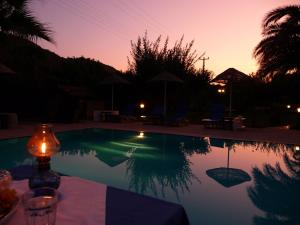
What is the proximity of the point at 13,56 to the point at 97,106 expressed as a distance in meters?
5.90

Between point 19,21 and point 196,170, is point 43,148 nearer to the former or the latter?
point 196,170

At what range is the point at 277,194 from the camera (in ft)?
15.7

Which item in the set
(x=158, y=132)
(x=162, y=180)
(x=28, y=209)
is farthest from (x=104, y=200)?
(x=158, y=132)

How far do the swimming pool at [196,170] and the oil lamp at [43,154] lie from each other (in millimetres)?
2570

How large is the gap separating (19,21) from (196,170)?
6.51 meters

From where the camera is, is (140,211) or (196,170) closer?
(140,211)

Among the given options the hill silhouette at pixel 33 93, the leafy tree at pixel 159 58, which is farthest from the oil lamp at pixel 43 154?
the leafy tree at pixel 159 58

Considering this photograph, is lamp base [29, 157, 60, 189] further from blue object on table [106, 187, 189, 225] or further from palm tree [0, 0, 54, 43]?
palm tree [0, 0, 54, 43]

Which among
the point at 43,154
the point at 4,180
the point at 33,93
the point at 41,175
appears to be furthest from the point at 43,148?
the point at 33,93

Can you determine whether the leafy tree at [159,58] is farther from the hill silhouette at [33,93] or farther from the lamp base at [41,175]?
the lamp base at [41,175]

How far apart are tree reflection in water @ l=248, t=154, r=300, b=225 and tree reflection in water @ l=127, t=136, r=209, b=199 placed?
1.27 m

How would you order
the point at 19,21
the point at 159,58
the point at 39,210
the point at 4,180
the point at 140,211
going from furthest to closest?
the point at 159,58 → the point at 19,21 → the point at 140,211 → the point at 4,180 → the point at 39,210

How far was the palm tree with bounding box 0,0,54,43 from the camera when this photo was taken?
747 centimetres

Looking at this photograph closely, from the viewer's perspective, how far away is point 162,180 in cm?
543
